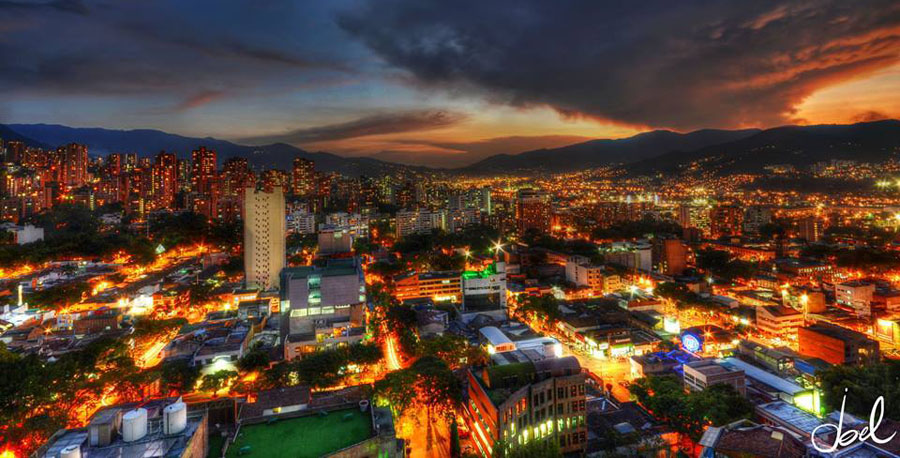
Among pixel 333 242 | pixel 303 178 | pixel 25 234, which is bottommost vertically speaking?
pixel 333 242

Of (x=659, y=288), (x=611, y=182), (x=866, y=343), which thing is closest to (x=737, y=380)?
(x=866, y=343)

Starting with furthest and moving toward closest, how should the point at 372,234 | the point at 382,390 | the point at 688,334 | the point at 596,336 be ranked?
the point at 372,234 < the point at 596,336 < the point at 688,334 < the point at 382,390

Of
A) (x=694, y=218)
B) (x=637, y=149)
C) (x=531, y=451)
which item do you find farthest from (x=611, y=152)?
(x=531, y=451)

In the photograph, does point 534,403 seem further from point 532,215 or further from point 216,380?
point 532,215

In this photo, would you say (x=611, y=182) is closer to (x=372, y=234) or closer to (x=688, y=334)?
(x=372, y=234)

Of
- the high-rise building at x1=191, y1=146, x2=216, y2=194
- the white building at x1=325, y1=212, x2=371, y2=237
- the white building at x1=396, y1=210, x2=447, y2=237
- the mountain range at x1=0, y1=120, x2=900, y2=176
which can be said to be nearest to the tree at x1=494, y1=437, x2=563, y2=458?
the white building at x1=325, y1=212, x2=371, y2=237

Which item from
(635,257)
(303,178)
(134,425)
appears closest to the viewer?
(134,425)
